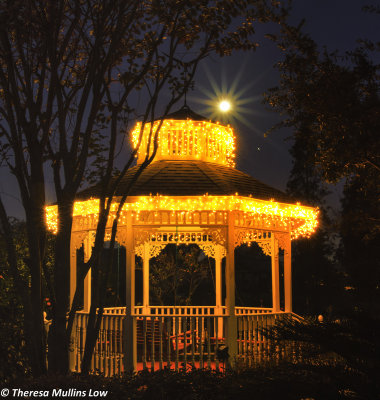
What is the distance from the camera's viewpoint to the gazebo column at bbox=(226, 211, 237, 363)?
1119 centimetres

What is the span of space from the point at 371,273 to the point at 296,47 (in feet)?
45.4

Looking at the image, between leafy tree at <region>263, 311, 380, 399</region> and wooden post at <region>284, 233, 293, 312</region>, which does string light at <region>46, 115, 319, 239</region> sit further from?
leafy tree at <region>263, 311, 380, 399</region>

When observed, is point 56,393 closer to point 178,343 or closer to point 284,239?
point 178,343

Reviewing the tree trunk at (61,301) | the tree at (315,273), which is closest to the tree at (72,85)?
the tree trunk at (61,301)

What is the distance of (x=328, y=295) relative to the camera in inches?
1064

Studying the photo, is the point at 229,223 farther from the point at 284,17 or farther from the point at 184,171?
the point at 284,17

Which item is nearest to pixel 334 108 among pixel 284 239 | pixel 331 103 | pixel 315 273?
pixel 331 103

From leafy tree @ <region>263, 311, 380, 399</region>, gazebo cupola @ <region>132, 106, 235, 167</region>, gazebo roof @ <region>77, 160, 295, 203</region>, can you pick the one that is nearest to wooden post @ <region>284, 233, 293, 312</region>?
gazebo roof @ <region>77, 160, 295, 203</region>

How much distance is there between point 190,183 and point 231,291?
2362 mm

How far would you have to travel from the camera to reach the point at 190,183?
12.1m

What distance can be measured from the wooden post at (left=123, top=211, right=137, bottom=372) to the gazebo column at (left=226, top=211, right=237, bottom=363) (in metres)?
1.87

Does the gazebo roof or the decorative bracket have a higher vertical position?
the gazebo roof

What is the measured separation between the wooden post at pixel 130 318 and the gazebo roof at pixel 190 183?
779 millimetres

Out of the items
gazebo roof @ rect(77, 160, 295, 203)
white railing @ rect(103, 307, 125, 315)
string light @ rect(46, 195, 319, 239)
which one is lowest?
white railing @ rect(103, 307, 125, 315)
